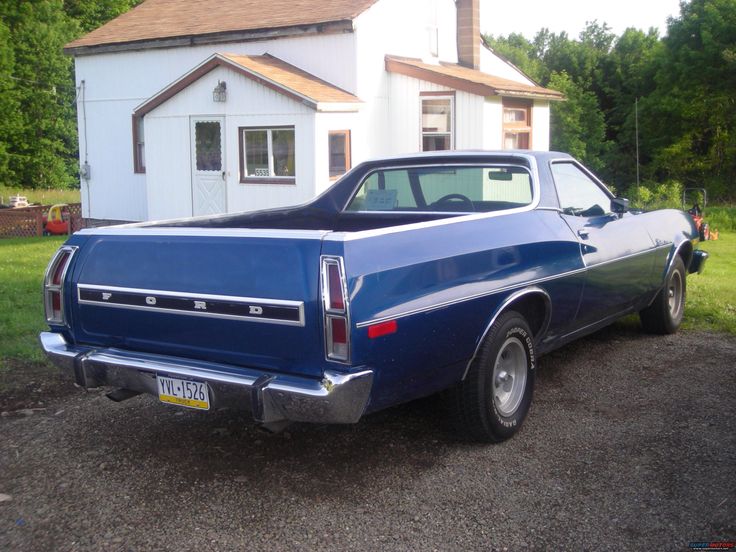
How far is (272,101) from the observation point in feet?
53.1

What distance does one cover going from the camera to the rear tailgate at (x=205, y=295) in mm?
4082

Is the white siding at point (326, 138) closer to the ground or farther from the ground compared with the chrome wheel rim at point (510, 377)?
farther from the ground

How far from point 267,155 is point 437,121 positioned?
3.73 m

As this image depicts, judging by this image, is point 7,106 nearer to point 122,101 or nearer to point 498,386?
point 122,101

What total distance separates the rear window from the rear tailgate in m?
2.32

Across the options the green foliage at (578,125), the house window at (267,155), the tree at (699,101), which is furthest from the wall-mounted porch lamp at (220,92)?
the green foliage at (578,125)

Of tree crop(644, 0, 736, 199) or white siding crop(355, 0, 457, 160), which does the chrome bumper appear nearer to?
white siding crop(355, 0, 457, 160)

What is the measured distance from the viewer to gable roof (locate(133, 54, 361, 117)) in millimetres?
15711

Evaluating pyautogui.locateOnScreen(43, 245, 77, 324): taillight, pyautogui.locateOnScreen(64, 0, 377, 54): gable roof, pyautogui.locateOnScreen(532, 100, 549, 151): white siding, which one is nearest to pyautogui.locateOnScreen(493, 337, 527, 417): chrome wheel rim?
pyautogui.locateOnScreen(43, 245, 77, 324): taillight

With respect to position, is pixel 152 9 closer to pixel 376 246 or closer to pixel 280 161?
pixel 280 161

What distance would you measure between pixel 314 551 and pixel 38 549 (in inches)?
48.9

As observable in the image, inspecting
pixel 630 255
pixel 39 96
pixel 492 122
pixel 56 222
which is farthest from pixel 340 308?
pixel 39 96

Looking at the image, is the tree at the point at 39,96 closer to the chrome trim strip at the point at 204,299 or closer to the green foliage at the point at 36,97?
the green foliage at the point at 36,97

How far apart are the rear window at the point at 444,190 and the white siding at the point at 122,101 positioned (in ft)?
38.2
